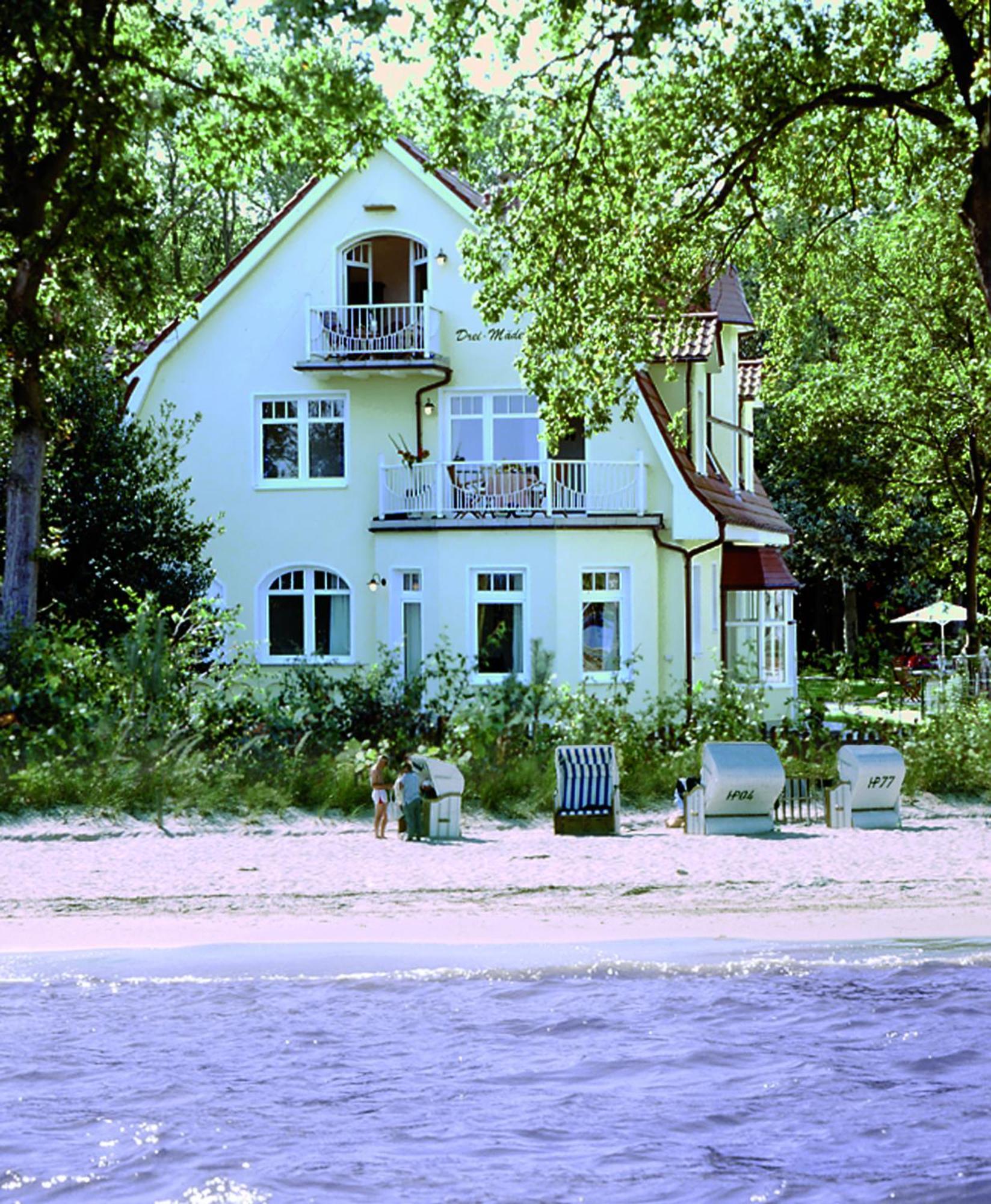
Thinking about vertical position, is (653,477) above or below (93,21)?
below

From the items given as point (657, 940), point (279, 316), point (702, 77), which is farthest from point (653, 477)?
point (657, 940)

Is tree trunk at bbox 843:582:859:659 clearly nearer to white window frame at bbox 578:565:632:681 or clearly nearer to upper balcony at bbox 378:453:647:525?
white window frame at bbox 578:565:632:681

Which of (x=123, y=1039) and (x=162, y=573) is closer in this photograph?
(x=123, y=1039)

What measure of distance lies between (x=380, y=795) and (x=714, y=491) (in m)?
16.5

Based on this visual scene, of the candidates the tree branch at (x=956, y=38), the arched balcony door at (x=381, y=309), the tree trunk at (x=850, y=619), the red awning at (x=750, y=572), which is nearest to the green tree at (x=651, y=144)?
the tree branch at (x=956, y=38)

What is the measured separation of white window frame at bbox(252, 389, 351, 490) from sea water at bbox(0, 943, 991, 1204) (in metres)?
20.4

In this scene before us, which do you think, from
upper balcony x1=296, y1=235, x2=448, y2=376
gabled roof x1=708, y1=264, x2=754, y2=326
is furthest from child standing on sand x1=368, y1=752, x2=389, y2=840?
gabled roof x1=708, y1=264, x2=754, y2=326

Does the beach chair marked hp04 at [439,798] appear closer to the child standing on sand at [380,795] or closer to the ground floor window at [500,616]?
the child standing on sand at [380,795]

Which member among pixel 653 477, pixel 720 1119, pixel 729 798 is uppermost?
pixel 653 477

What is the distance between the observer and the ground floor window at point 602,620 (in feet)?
101

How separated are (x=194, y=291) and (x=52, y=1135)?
1601 cm

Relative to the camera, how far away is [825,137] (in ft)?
78.4

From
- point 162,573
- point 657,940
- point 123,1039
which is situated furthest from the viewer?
point 162,573

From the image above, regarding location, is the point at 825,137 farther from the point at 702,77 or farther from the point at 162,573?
the point at 162,573
